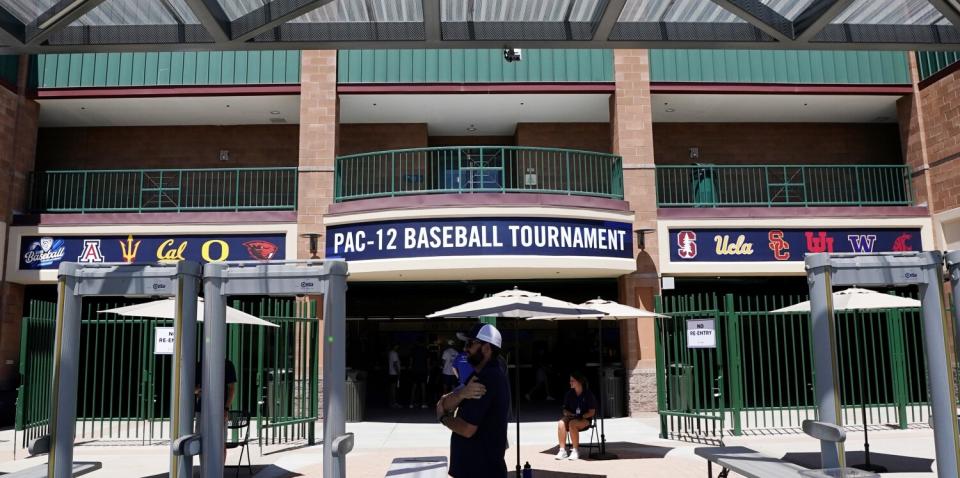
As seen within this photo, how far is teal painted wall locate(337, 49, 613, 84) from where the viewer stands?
16297mm

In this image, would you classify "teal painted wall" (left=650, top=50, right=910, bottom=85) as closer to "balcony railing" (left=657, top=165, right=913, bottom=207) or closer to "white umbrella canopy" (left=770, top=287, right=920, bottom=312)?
"balcony railing" (left=657, top=165, right=913, bottom=207)

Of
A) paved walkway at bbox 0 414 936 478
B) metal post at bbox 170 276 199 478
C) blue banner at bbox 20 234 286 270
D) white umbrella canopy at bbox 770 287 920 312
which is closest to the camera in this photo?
metal post at bbox 170 276 199 478

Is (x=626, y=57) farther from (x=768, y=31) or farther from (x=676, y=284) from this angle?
(x=768, y=31)

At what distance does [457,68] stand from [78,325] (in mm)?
11332

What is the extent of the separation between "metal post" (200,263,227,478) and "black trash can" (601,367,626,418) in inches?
405

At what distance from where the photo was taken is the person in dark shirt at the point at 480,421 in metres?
4.76

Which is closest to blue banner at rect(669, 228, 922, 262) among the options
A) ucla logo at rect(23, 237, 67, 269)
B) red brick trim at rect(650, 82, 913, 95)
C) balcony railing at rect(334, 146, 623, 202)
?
balcony railing at rect(334, 146, 623, 202)

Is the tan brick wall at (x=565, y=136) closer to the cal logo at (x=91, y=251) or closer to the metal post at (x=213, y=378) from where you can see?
the cal logo at (x=91, y=251)

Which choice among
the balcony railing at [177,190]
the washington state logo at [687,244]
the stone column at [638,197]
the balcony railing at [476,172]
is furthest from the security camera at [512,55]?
the balcony railing at [177,190]

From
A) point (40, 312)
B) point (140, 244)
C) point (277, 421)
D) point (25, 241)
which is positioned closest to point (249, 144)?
point (140, 244)

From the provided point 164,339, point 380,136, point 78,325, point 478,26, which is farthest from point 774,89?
point 78,325

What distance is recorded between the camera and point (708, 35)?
6.03 m

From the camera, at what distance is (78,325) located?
6465 mm

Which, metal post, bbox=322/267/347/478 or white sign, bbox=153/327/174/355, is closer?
metal post, bbox=322/267/347/478
